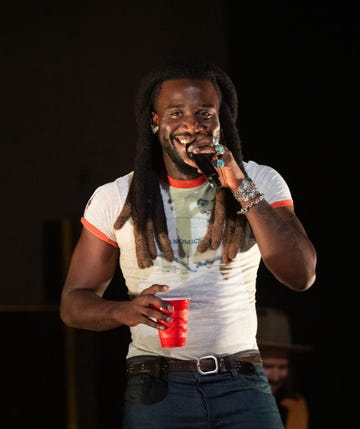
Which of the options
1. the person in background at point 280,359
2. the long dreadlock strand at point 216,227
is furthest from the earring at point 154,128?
the person in background at point 280,359

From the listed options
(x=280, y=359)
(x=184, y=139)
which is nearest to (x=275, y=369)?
(x=280, y=359)

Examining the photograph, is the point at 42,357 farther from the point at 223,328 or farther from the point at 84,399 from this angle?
the point at 223,328

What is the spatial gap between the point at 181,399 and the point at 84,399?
6.55 feet

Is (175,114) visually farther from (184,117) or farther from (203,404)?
(203,404)

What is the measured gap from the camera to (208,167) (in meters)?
2.69

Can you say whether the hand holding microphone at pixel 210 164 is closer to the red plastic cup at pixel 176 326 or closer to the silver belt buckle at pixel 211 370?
the red plastic cup at pixel 176 326

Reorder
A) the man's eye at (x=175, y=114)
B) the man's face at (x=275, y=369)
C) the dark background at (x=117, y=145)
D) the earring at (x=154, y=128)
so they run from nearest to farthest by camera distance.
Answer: the man's eye at (x=175, y=114)
the earring at (x=154, y=128)
the man's face at (x=275, y=369)
the dark background at (x=117, y=145)

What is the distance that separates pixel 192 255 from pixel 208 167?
1.06ft

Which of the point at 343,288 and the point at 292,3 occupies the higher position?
the point at 292,3

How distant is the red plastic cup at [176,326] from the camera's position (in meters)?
2.49

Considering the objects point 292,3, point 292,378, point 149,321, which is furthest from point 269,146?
point 149,321

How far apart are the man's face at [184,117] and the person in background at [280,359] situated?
1.64 meters

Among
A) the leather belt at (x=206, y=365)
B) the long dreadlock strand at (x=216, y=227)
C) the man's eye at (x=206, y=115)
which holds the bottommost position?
the leather belt at (x=206, y=365)

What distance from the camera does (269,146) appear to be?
5.75 meters
